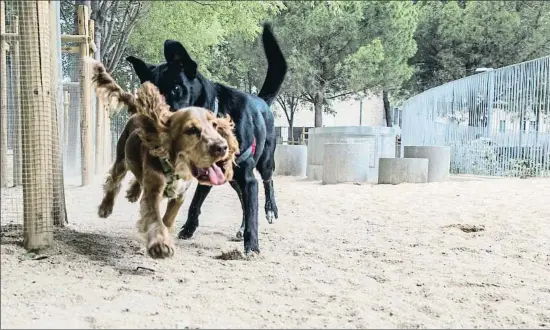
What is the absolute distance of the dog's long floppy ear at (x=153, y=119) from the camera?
1.62 meters

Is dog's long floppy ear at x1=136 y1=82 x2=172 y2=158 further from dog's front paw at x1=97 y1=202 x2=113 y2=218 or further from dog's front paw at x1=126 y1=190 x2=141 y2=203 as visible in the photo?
dog's front paw at x1=97 y1=202 x2=113 y2=218

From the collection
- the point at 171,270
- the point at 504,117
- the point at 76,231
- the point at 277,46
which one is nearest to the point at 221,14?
the point at 277,46

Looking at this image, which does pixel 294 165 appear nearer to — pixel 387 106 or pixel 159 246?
pixel 387 106

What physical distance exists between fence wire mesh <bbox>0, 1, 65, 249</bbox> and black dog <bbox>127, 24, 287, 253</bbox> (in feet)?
1.09

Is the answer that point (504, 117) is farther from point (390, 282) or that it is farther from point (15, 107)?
point (15, 107)

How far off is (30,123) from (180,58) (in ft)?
1.95

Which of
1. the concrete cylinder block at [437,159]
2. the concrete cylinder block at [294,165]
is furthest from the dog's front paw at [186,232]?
the concrete cylinder block at [437,159]

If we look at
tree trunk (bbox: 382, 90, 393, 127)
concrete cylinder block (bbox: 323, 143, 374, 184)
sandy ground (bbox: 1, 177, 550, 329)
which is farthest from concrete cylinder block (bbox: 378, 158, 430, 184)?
sandy ground (bbox: 1, 177, 550, 329)

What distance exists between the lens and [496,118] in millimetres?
8508

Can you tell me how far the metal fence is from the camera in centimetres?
764

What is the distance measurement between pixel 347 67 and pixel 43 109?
5.97ft

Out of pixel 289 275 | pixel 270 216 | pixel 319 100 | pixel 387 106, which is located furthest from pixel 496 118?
pixel 289 275

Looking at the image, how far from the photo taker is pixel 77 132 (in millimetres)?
2412

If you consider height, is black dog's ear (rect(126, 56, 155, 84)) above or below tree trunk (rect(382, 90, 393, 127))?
below
